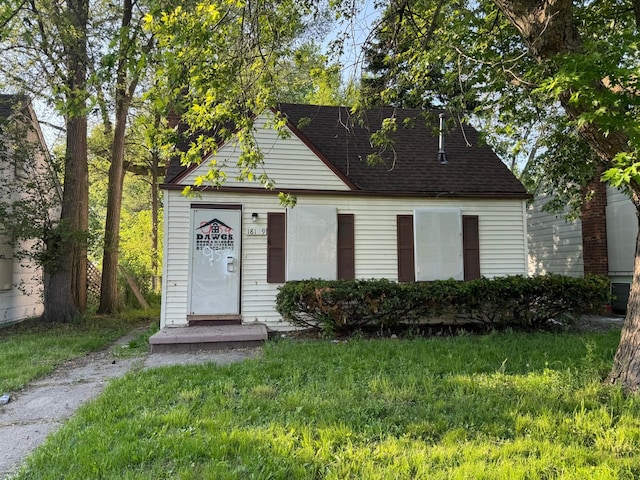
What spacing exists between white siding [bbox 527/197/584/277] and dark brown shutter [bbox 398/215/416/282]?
5.81 meters

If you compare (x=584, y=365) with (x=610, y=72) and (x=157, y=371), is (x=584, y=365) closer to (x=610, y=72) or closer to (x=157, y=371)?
(x=610, y=72)

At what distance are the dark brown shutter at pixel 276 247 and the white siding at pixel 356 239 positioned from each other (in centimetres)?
10

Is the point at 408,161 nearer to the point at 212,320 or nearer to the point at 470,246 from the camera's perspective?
the point at 470,246

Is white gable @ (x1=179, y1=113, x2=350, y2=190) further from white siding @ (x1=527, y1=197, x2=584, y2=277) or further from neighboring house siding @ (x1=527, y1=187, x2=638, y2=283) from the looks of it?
white siding @ (x1=527, y1=197, x2=584, y2=277)

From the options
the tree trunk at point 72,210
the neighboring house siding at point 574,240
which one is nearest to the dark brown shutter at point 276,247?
the tree trunk at point 72,210

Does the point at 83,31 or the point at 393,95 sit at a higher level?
the point at 83,31

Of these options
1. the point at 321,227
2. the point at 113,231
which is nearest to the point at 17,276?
the point at 113,231

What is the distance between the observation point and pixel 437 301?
773 cm

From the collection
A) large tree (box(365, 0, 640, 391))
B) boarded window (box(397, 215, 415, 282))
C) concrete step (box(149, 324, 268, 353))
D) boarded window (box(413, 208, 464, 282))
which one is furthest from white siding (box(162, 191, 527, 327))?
large tree (box(365, 0, 640, 391))

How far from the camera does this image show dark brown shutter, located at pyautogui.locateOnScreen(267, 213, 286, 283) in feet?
28.2

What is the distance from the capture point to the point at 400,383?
181 inches

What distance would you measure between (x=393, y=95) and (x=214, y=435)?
213 inches

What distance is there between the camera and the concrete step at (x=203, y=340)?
6938 mm

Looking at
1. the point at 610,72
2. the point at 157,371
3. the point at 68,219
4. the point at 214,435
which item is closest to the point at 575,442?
the point at 214,435
